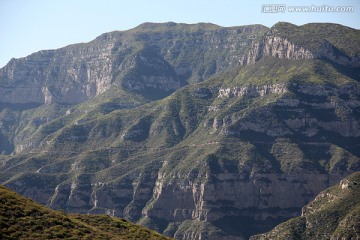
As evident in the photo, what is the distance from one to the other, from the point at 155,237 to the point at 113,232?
264 inches

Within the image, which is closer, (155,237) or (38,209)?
(38,209)

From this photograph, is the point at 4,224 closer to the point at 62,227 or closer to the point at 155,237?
the point at 62,227

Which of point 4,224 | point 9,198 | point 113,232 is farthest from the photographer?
point 113,232

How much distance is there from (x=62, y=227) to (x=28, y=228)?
6045mm

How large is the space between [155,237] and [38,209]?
71.4 ft

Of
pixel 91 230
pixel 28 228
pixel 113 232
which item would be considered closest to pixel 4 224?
pixel 28 228

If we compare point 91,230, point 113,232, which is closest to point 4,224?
point 91,230

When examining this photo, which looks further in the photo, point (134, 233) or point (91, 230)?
point (134, 233)

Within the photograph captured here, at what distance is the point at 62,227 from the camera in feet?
373

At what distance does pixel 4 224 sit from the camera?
352ft

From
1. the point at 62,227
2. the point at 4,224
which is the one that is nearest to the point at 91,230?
the point at 62,227

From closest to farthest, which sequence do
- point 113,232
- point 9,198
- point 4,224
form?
point 4,224 < point 9,198 < point 113,232

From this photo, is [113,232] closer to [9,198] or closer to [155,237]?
[155,237]

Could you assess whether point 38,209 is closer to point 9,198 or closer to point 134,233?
point 9,198
